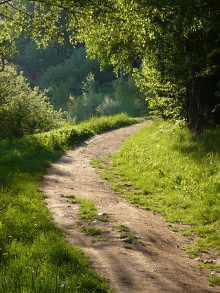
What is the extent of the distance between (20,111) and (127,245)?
2434cm

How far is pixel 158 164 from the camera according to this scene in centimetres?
1548

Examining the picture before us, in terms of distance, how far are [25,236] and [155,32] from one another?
9.76m

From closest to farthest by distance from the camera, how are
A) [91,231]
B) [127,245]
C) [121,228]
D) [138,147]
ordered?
[127,245]
[91,231]
[121,228]
[138,147]

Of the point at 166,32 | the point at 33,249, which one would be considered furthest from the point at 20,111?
the point at 33,249

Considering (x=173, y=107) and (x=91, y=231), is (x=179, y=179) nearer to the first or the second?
(x=91, y=231)

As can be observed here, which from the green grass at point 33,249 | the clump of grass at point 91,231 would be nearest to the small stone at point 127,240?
the clump of grass at point 91,231

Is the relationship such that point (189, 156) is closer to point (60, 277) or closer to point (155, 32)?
point (155, 32)

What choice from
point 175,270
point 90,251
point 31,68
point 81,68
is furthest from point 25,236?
point 31,68

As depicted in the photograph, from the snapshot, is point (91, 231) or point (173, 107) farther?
point (173, 107)

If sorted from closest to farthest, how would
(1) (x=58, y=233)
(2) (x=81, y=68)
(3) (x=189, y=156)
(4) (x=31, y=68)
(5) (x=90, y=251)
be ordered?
(5) (x=90, y=251) < (1) (x=58, y=233) < (3) (x=189, y=156) < (2) (x=81, y=68) < (4) (x=31, y=68)

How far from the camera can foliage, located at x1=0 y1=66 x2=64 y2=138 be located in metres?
29.6

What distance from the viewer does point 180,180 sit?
1322cm

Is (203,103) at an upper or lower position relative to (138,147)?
upper

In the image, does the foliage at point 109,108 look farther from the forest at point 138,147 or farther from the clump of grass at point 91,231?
the clump of grass at point 91,231
